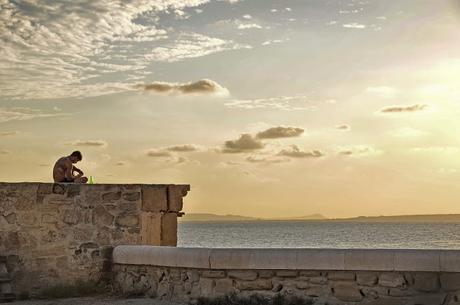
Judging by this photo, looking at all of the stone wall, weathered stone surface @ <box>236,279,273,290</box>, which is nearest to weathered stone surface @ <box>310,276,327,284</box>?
weathered stone surface @ <box>236,279,273,290</box>

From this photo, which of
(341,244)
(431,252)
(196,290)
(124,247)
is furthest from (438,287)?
(341,244)

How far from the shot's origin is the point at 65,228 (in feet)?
40.1

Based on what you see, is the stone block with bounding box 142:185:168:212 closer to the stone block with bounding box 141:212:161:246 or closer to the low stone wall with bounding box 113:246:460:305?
the stone block with bounding box 141:212:161:246

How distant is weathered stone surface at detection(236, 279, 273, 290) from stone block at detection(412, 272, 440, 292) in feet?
5.89

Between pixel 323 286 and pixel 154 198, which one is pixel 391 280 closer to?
pixel 323 286

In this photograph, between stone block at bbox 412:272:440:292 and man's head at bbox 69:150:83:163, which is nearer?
stone block at bbox 412:272:440:292

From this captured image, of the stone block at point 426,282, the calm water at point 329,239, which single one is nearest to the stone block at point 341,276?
the stone block at point 426,282

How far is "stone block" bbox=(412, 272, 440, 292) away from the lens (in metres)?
9.16

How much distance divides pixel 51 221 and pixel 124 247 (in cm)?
122

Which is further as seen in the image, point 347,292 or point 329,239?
point 329,239

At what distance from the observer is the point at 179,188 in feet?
42.8

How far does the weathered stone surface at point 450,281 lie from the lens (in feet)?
29.8

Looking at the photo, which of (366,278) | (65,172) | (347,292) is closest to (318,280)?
(347,292)

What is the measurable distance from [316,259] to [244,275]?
99 centimetres
